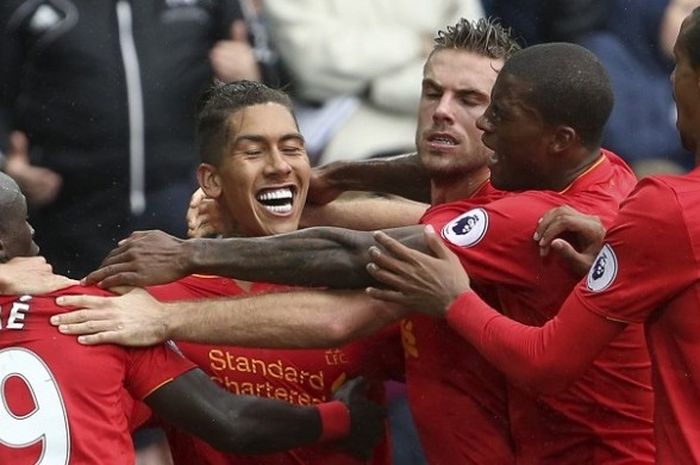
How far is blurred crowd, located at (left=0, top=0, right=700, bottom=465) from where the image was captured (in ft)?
24.1

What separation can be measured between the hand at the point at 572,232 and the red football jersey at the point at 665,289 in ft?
1.03

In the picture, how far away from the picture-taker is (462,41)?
19.6ft

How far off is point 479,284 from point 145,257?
92 cm

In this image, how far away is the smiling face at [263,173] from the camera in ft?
19.3

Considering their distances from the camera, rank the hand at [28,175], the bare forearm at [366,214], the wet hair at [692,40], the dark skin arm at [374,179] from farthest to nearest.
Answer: the hand at [28,175]
the dark skin arm at [374,179]
the bare forearm at [366,214]
the wet hair at [692,40]

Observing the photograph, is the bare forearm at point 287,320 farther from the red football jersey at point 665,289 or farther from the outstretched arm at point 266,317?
the red football jersey at point 665,289

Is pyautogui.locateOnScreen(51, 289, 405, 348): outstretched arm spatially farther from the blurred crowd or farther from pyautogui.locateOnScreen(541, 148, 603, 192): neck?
the blurred crowd

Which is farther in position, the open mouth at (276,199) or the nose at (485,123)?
the open mouth at (276,199)

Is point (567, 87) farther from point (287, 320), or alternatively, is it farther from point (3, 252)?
point (3, 252)

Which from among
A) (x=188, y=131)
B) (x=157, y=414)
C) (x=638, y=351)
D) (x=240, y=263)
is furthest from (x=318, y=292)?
(x=188, y=131)

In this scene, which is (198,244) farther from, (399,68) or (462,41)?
(399,68)

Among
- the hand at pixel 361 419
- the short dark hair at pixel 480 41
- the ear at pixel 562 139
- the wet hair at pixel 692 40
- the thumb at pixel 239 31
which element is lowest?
the hand at pixel 361 419

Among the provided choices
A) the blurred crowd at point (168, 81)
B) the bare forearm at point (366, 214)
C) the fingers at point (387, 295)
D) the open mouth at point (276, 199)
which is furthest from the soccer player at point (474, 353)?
the blurred crowd at point (168, 81)

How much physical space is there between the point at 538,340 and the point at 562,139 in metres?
0.69
